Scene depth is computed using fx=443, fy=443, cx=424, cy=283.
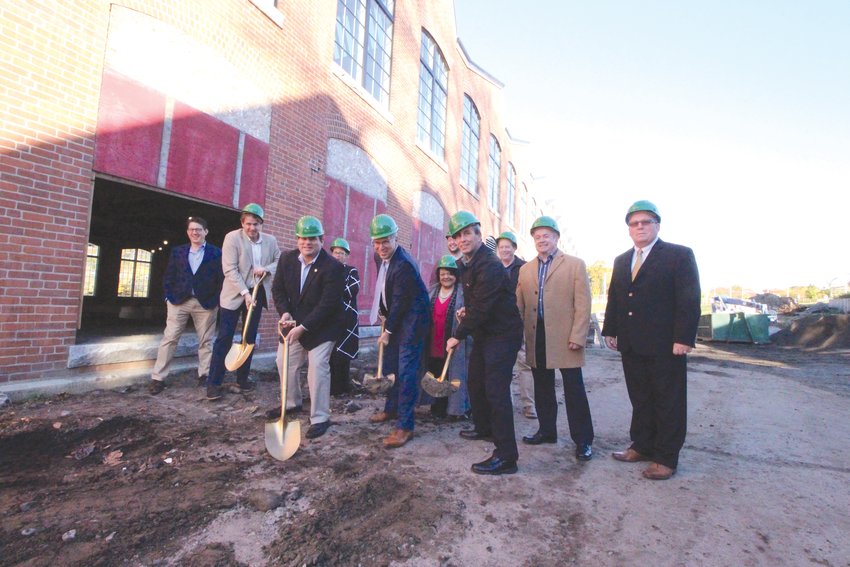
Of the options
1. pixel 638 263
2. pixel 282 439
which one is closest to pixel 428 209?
pixel 638 263

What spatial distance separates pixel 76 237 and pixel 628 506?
5.54m

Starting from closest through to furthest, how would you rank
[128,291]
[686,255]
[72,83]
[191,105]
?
[686,255]
[72,83]
[191,105]
[128,291]

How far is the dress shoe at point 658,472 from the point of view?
3182 millimetres

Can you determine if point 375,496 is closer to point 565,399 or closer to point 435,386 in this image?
point 435,386

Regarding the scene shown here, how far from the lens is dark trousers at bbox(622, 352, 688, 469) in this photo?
3.25 metres

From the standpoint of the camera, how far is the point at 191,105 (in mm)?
5613

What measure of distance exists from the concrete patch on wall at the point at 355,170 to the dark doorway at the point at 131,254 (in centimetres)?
219

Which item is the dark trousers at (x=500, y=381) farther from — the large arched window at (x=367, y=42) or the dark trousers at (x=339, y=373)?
the large arched window at (x=367, y=42)

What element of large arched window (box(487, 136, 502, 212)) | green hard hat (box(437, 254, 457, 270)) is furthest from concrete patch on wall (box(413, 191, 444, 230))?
green hard hat (box(437, 254, 457, 270))

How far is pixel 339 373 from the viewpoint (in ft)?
17.9

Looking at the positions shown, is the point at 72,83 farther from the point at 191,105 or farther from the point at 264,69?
the point at 264,69

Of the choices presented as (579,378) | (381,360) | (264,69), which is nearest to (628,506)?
(579,378)

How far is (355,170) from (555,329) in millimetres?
6256

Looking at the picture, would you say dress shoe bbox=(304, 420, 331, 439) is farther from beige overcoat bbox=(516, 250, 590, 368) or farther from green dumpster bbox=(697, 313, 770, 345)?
green dumpster bbox=(697, 313, 770, 345)
